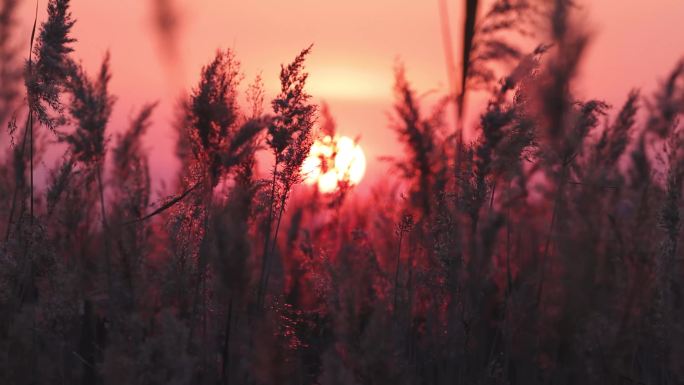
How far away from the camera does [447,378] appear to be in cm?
300

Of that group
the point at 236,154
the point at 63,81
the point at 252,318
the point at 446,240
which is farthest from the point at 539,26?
the point at 63,81

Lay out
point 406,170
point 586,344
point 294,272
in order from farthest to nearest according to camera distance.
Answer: point 294,272 → point 406,170 → point 586,344

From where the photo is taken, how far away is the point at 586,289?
1.94 meters

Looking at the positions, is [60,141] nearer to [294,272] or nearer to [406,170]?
[406,170]

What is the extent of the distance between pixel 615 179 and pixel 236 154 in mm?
1918

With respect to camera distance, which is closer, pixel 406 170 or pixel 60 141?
pixel 406 170

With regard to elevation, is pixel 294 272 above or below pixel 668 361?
above

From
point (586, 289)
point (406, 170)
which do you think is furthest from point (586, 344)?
point (406, 170)

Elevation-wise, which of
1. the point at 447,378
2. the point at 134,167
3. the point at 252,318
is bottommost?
the point at 447,378

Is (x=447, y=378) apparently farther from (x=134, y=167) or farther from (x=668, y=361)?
(x=134, y=167)

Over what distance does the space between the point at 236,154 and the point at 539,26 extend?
979 millimetres

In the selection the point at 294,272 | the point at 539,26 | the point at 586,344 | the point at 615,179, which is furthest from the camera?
the point at 294,272

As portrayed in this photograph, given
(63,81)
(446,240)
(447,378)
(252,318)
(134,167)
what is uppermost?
(63,81)

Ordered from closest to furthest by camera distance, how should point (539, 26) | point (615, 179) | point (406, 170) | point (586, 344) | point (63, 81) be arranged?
point (539, 26) < point (586, 344) < point (406, 170) < point (63, 81) < point (615, 179)
